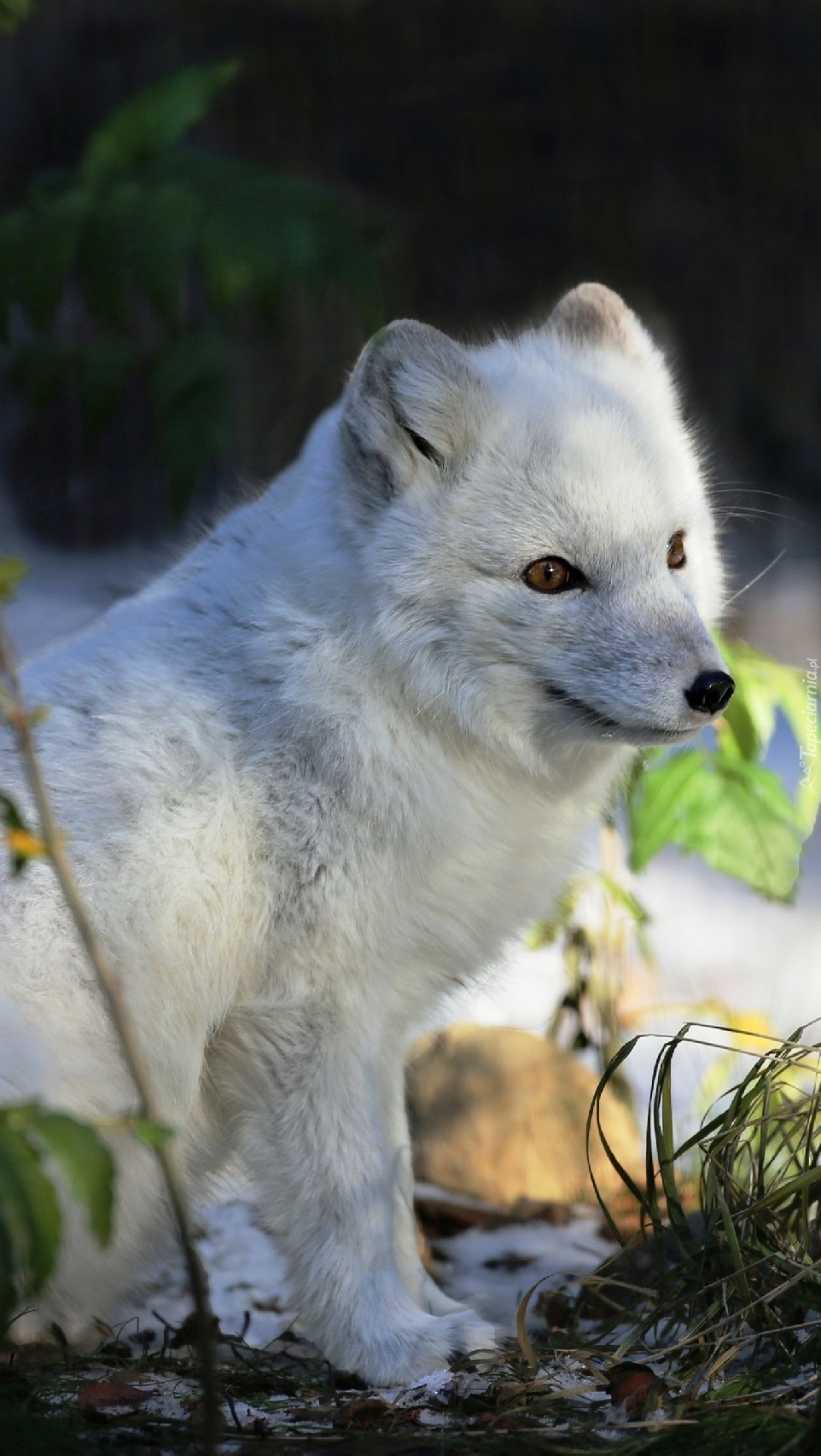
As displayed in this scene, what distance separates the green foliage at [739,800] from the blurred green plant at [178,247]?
117cm

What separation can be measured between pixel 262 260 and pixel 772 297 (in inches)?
149

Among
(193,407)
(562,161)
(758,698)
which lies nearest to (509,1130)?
(758,698)

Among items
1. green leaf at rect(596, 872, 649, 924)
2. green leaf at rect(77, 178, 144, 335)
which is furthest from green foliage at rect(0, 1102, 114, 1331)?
green leaf at rect(596, 872, 649, 924)

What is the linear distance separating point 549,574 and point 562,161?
4037 millimetres

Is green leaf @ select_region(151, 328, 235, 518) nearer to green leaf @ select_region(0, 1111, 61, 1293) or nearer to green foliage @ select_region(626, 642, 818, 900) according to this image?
green foliage @ select_region(626, 642, 818, 900)

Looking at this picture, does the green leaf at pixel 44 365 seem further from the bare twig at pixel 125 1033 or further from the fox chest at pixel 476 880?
the bare twig at pixel 125 1033

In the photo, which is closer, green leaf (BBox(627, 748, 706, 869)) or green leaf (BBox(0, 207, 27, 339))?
green leaf (BBox(0, 207, 27, 339))

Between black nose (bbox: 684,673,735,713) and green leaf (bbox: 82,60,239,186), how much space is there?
145cm

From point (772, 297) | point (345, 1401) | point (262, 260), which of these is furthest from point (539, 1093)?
point (772, 297)

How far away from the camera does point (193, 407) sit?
2.63 meters

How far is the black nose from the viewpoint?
2023mm

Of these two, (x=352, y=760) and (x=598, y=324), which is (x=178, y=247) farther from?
(x=352, y=760)

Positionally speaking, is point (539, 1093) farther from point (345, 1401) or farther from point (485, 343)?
point (485, 343)

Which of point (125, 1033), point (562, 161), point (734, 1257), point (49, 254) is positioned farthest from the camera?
point (562, 161)
